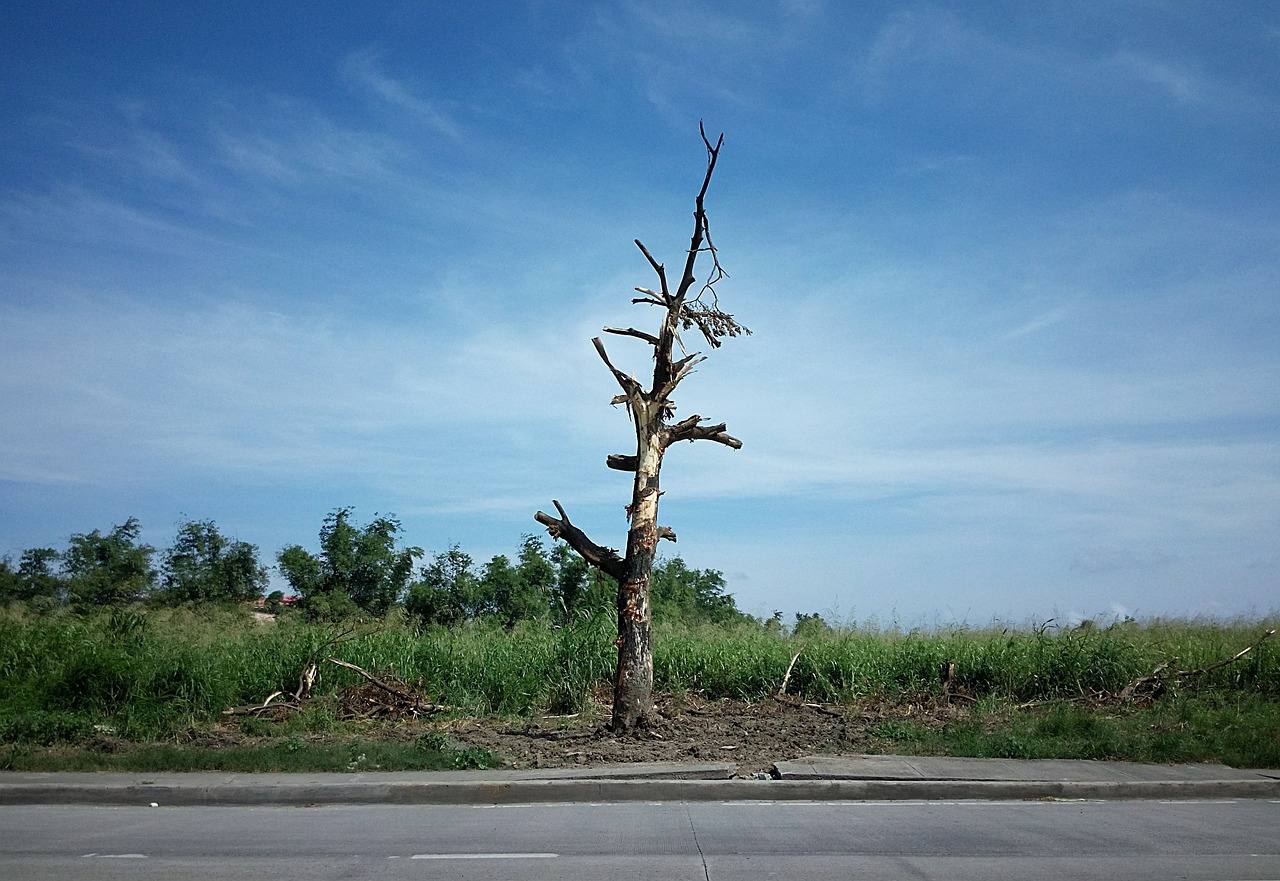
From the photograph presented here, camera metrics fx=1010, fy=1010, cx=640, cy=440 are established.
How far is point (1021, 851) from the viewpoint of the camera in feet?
27.5

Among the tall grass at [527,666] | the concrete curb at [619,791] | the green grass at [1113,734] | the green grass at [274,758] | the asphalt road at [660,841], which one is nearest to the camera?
the asphalt road at [660,841]

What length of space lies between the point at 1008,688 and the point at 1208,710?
298cm

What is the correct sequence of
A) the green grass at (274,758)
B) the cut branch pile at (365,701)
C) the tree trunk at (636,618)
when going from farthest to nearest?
the cut branch pile at (365,701) → the tree trunk at (636,618) → the green grass at (274,758)

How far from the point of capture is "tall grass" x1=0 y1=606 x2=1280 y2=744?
15.9 metres

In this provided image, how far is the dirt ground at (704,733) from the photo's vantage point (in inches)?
506

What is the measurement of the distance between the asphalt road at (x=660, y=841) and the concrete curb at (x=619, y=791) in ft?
1.12

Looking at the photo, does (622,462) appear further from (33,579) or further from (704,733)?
(33,579)

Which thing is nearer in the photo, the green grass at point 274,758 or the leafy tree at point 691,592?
the green grass at point 274,758

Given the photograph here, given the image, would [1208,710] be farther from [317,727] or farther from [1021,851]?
[317,727]

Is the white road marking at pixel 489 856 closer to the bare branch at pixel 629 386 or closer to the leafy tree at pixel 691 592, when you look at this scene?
the bare branch at pixel 629 386

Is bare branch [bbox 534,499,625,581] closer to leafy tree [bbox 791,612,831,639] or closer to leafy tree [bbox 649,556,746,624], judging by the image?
leafy tree [bbox 791,612,831,639]

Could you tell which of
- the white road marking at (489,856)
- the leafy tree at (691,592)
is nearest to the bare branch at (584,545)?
the white road marking at (489,856)

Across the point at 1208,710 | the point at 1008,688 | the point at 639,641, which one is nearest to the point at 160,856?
the point at 639,641

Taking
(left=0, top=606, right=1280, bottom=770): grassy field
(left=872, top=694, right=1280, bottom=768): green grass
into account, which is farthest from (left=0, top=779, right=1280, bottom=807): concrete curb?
(left=872, top=694, right=1280, bottom=768): green grass
